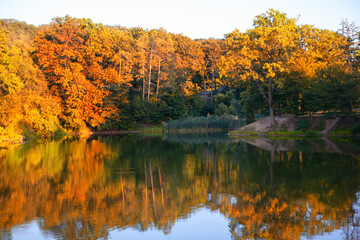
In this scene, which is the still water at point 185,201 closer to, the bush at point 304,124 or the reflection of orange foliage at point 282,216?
the reflection of orange foliage at point 282,216

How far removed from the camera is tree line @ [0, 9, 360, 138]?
30770 mm

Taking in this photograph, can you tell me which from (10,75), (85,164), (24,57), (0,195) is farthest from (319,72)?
(24,57)

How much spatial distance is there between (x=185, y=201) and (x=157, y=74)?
47.0 meters

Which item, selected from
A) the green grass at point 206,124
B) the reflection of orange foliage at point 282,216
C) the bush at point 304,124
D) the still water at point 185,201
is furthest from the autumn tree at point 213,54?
the reflection of orange foliage at point 282,216

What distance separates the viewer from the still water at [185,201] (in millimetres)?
6547

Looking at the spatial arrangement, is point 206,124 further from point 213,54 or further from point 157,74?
point 213,54

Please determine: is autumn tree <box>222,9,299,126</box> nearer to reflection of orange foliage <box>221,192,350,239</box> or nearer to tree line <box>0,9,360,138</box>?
tree line <box>0,9,360,138</box>

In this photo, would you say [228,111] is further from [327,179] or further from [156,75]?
[327,179]

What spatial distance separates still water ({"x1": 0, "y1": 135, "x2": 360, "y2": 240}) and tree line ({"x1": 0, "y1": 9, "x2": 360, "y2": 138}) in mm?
17376

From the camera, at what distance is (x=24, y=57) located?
3966 centimetres

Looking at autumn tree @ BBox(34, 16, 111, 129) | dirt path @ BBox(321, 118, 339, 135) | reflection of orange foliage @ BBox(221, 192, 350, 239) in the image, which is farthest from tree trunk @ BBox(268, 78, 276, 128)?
reflection of orange foliage @ BBox(221, 192, 350, 239)

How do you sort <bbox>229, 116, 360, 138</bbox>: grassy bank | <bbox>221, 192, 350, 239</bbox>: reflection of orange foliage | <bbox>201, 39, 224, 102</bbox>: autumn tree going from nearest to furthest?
<bbox>221, 192, 350, 239</bbox>: reflection of orange foliage < <bbox>229, 116, 360, 138</bbox>: grassy bank < <bbox>201, 39, 224, 102</bbox>: autumn tree

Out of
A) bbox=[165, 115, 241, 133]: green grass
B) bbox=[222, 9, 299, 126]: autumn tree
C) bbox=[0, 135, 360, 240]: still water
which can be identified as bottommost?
bbox=[0, 135, 360, 240]: still water

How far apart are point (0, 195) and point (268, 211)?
6852 mm
